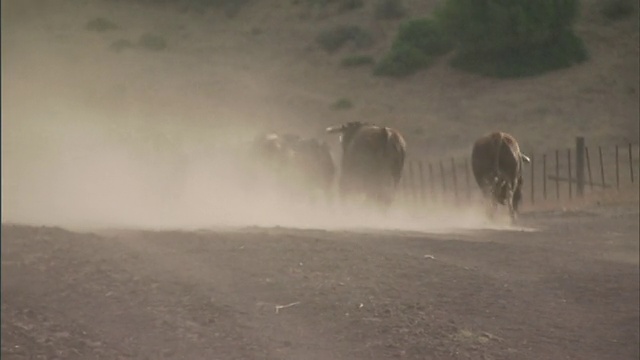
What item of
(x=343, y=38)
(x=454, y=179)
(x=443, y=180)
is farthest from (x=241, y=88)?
(x=343, y=38)

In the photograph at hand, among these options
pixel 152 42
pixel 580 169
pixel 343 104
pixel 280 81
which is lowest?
pixel 580 169

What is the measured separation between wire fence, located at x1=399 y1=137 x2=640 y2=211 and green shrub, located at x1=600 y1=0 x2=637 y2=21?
867cm

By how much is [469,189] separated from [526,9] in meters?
9.70

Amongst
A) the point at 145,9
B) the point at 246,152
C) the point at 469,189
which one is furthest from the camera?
the point at 246,152

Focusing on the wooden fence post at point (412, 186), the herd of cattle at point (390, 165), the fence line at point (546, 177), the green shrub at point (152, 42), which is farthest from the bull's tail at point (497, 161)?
the green shrub at point (152, 42)

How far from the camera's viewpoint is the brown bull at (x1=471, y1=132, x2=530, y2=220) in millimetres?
22328

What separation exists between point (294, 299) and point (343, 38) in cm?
882

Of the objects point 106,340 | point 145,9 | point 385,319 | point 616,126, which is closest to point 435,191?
point 616,126

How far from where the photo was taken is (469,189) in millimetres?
27109

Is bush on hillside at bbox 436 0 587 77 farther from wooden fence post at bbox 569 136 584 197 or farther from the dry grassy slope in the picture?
wooden fence post at bbox 569 136 584 197

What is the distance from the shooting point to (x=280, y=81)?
91.1 feet

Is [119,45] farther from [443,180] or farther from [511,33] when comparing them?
Result: [511,33]

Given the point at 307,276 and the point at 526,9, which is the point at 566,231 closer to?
the point at 526,9

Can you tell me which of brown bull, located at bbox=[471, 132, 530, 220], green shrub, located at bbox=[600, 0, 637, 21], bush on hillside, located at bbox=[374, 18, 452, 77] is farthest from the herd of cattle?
green shrub, located at bbox=[600, 0, 637, 21]
